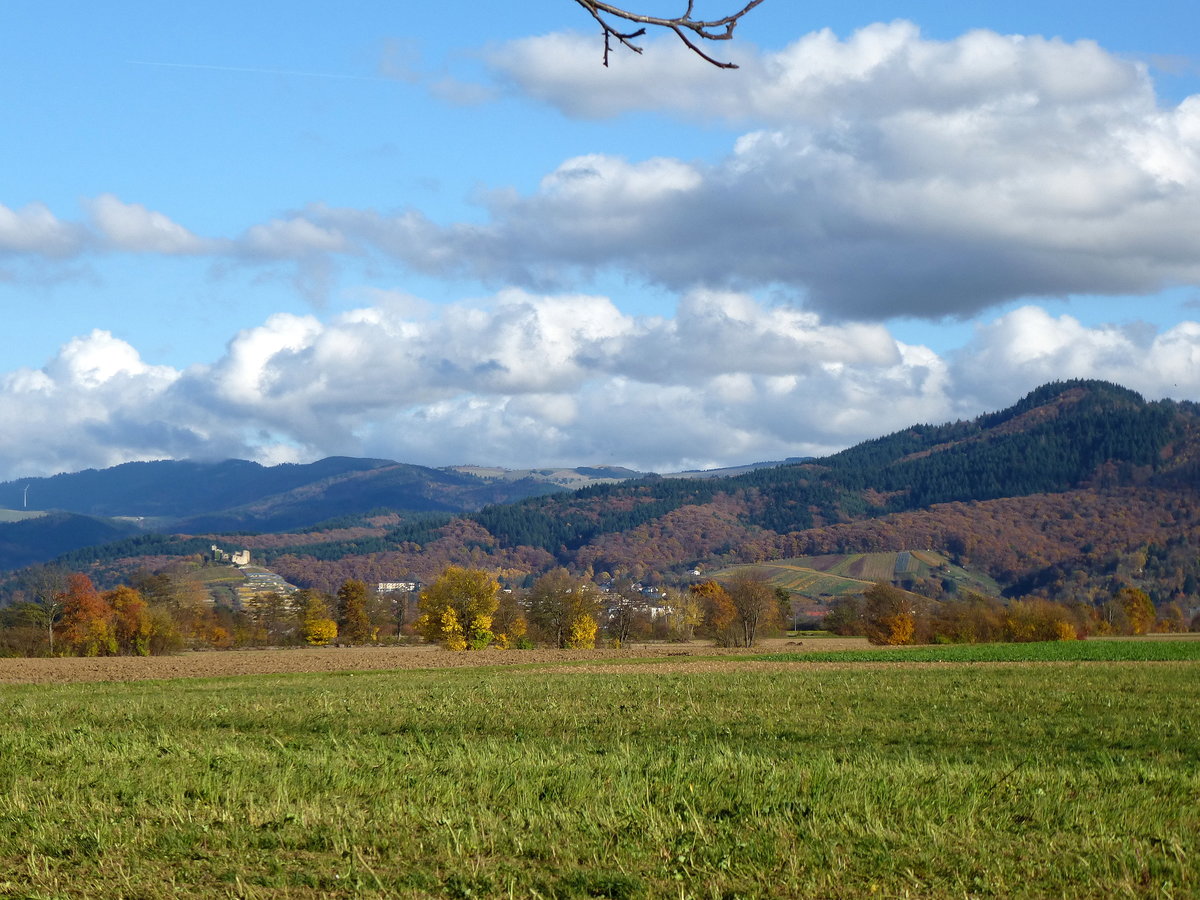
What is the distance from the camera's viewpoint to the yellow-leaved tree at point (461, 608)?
330ft

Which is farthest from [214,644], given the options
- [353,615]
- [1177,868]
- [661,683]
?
[1177,868]

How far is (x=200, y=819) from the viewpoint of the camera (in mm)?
10352

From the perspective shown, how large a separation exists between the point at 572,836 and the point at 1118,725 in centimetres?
1728

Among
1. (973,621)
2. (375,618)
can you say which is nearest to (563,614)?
(973,621)

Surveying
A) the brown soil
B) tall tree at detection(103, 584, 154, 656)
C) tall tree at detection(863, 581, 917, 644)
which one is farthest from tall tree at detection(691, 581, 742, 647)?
tall tree at detection(103, 584, 154, 656)

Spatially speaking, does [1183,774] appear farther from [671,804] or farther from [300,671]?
[300,671]

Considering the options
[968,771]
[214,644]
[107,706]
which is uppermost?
[968,771]

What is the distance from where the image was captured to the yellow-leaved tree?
330 feet

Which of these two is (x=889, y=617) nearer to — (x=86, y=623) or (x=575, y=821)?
(x=86, y=623)

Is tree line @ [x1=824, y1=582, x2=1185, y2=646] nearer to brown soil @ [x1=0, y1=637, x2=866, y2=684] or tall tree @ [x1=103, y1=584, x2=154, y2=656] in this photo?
brown soil @ [x1=0, y1=637, x2=866, y2=684]

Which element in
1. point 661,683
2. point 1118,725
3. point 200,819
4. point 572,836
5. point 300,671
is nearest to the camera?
point 572,836

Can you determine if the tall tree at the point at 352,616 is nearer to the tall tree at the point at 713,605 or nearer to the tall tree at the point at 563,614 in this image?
the tall tree at the point at 563,614

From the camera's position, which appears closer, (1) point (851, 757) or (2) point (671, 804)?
(2) point (671, 804)

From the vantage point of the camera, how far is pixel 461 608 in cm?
10175
